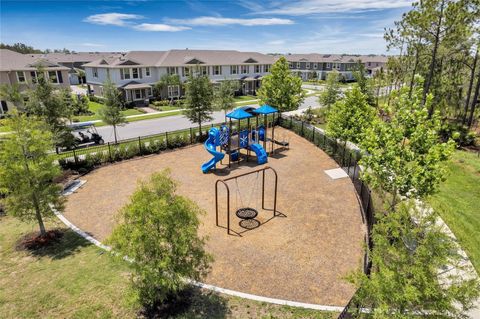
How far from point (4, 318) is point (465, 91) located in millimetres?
42257

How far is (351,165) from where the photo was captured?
778 inches

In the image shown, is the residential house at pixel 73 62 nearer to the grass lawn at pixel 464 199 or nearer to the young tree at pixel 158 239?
the grass lawn at pixel 464 199

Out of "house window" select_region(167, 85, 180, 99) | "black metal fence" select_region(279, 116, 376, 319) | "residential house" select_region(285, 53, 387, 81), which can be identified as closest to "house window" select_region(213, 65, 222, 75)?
"house window" select_region(167, 85, 180, 99)

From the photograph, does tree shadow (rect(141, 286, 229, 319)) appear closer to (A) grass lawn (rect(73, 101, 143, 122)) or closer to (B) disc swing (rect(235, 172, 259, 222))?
(B) disc swing (rect(235, 172, 259, 222))

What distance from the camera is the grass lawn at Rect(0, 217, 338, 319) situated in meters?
8.34

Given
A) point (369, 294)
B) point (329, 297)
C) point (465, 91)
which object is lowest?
point (329, 297)

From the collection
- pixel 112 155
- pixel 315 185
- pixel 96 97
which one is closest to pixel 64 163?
pixel 112 155

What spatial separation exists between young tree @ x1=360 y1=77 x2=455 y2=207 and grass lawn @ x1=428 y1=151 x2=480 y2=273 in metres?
0.74

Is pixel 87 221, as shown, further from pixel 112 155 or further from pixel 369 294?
pixel 369 294

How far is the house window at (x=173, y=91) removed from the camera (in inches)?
1821

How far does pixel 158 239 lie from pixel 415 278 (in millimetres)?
5935

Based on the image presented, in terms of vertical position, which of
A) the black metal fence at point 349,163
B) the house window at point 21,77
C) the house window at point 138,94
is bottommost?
the black metal fence at point 349,163

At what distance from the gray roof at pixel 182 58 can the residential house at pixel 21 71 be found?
677 cm

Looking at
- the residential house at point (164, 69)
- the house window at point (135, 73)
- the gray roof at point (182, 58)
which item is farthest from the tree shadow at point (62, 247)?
the house window at point (135, 73)
